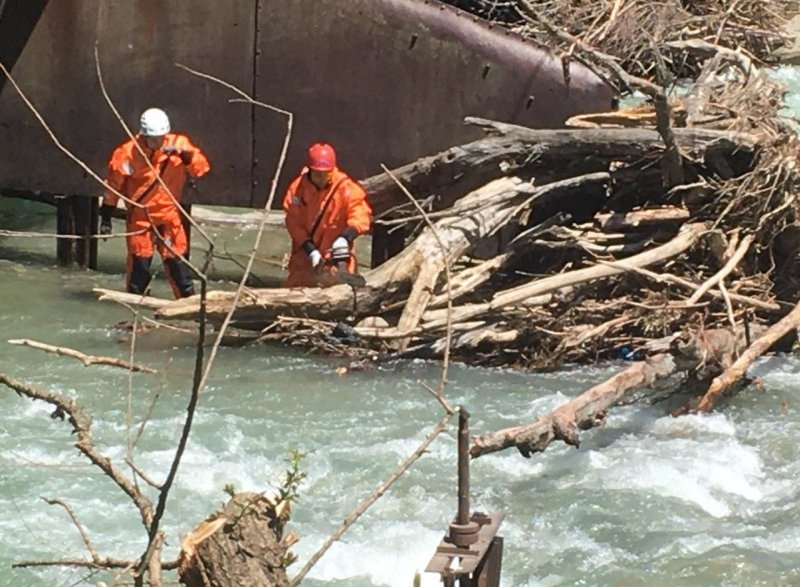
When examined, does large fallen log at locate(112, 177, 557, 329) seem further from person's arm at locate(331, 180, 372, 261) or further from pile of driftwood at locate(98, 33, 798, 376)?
person's arm at locate(331, 180, 372, 261)

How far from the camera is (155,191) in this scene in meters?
10.2

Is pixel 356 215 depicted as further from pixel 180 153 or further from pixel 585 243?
pixel 585 243

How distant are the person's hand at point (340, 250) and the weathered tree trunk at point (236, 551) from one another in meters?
5.83

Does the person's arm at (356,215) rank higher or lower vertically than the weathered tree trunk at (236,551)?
lower

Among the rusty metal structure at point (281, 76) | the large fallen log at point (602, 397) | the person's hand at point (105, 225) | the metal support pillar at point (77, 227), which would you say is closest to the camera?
the large fallen log at point (602, 397)

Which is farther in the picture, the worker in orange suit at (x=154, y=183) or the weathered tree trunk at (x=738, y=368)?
the worker in orange suit at (x=154, y=183)

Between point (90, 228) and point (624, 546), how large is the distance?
6.73 meters

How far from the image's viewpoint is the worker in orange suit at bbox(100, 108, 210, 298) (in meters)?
10.0

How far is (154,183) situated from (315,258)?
133 cm

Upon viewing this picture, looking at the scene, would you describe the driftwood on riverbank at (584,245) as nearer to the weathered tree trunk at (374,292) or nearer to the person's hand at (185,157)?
the weathered tree trunk at (374,292)

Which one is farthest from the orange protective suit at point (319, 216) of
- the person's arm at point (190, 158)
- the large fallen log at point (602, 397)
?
the large fallen log at point (602, 397)

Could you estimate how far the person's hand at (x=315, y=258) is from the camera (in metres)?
9.70

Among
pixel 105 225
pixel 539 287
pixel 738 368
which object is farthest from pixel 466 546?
Result: pixel 105 225

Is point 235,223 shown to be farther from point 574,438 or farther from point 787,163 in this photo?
point 574,438
